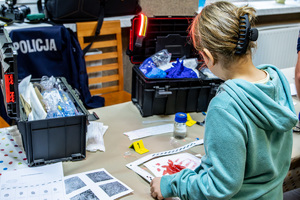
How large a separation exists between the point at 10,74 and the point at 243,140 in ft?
2.58

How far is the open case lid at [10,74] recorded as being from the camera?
1074 mm

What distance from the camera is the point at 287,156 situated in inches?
40.0

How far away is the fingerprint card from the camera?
3.96ft

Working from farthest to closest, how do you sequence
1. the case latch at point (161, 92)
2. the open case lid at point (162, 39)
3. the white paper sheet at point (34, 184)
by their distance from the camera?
the open case lid at point (162, 39) < the case latch at point (161, 92) < the white paper sheet at point (34, 184)

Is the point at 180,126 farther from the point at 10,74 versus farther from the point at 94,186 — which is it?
the point at 10,74

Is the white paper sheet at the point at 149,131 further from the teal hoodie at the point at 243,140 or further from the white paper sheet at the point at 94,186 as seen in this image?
the teal hoodie at the point at 243,140

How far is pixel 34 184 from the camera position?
109 cm

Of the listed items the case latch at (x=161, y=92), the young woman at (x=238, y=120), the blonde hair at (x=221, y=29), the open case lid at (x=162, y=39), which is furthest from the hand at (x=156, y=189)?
the open case lid at (x=162, y=39)

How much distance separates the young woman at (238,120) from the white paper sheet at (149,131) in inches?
17.3

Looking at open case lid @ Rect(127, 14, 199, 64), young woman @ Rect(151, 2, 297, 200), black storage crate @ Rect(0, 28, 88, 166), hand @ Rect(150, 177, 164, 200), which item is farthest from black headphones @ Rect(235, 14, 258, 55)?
open case lid @ Rect(127, 14, 199, 64)

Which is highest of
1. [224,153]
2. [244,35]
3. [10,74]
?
[244,35]

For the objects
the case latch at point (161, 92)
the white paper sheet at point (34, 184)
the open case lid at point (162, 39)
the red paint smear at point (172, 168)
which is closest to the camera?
the white paper sheet at point (34, 184)

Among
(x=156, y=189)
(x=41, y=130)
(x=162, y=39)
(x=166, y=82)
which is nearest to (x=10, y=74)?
(x=41, y=130)

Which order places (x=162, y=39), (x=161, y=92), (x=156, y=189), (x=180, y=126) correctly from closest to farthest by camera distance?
(x=156, y=189), (x=180, y=126), (x=161, y=92), (x=162, y=39)
